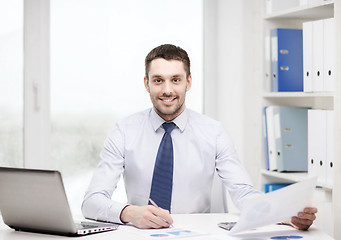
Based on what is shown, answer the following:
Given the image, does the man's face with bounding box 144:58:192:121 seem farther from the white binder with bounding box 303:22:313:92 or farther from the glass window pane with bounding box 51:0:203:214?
the glass window pane with bounding box 51:0:203:214

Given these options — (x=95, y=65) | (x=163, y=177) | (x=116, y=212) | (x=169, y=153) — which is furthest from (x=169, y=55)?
(x=95, y=65)

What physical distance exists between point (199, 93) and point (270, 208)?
225 cm

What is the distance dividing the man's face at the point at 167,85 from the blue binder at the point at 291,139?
0.85 m

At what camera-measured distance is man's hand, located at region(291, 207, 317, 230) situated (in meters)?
1.69

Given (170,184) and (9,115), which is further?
(9,115)

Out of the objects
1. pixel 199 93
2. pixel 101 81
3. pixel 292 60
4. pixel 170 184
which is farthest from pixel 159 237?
pixel 199 93

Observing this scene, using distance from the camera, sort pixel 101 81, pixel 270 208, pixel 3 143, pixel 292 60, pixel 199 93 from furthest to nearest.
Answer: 1. pixel 199 93
2. pixel 101 81
3. pixel 3 143
4. pixel 292 60
5. pixel 270 208

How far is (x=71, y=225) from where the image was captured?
1581 millimetres

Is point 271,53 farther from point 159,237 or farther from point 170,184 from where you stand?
point 159,237

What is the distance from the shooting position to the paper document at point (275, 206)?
1.51 metres

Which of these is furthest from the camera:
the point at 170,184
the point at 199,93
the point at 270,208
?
the point at 199,93

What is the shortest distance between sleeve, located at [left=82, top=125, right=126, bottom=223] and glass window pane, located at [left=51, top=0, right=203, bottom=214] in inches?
42.4

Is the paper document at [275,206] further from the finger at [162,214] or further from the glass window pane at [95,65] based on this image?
the glass window pane at [95,65]

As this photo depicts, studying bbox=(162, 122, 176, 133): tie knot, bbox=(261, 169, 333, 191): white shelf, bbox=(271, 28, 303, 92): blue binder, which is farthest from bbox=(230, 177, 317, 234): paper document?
bbox=(271, 28, 303, 92): blue binder
